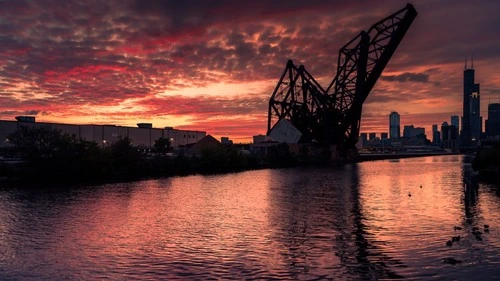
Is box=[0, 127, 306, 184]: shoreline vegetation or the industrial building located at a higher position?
the industrial building

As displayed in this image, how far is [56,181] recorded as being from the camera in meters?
62.7

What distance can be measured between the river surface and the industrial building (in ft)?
164

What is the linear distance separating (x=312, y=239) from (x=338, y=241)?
1354 millimetres

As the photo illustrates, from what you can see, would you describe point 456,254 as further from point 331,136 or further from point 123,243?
point 331,136

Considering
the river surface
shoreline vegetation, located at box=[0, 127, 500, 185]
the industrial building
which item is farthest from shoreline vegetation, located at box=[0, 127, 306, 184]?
the river surface

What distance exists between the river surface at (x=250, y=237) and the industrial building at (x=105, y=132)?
5004cm

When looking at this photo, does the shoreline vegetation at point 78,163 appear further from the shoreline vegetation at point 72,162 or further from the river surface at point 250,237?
the river surface at point 250,237

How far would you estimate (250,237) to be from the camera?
2503cm

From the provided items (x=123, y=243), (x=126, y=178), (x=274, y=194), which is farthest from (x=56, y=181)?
(x=123, y=243)

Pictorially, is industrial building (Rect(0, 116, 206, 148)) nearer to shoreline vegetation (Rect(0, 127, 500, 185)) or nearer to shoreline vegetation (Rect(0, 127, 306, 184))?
shoreline vegetation (Rect(0, 127, 306, 184))

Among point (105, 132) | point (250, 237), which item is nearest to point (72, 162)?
point (250, 237)

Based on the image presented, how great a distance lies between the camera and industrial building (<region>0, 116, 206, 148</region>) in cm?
9306

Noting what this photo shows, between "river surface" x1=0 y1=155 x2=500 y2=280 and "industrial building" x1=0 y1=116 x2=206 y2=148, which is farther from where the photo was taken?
"industrial building" x1=0 y1=116 x2=206 y2=148

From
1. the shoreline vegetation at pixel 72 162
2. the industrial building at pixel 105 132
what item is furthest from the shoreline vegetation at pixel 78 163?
the industrial building at pixel 105 132
